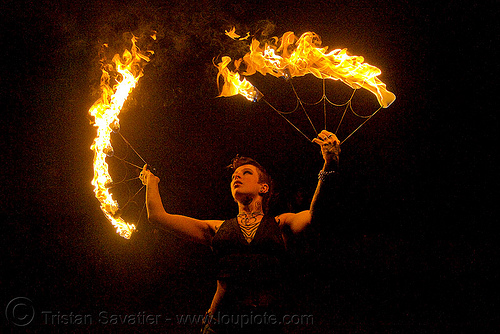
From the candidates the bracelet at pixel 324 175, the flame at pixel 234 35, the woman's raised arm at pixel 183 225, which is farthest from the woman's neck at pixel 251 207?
the flame at pixel 234 35

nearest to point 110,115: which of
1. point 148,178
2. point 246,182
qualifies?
point 148,178

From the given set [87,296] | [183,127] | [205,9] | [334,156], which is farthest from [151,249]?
[205,9]

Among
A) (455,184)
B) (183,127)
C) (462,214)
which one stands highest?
(183,127)

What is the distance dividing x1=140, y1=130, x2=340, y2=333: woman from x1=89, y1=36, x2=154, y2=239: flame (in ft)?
1.16

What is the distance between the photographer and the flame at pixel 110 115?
3158mm

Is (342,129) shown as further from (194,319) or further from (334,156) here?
(194,319)

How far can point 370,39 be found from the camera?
3721mm

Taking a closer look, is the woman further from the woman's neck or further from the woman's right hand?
the woman's right hand

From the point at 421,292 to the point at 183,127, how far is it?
9.41 feet

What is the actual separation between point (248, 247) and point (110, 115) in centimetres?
174

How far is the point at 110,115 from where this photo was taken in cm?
327

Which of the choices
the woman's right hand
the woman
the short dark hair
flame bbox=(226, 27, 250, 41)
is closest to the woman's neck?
the woman

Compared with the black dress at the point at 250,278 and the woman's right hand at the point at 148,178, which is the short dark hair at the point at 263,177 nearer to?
the black dress at the point at 250,278

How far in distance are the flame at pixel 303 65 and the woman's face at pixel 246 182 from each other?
67 centimetres
